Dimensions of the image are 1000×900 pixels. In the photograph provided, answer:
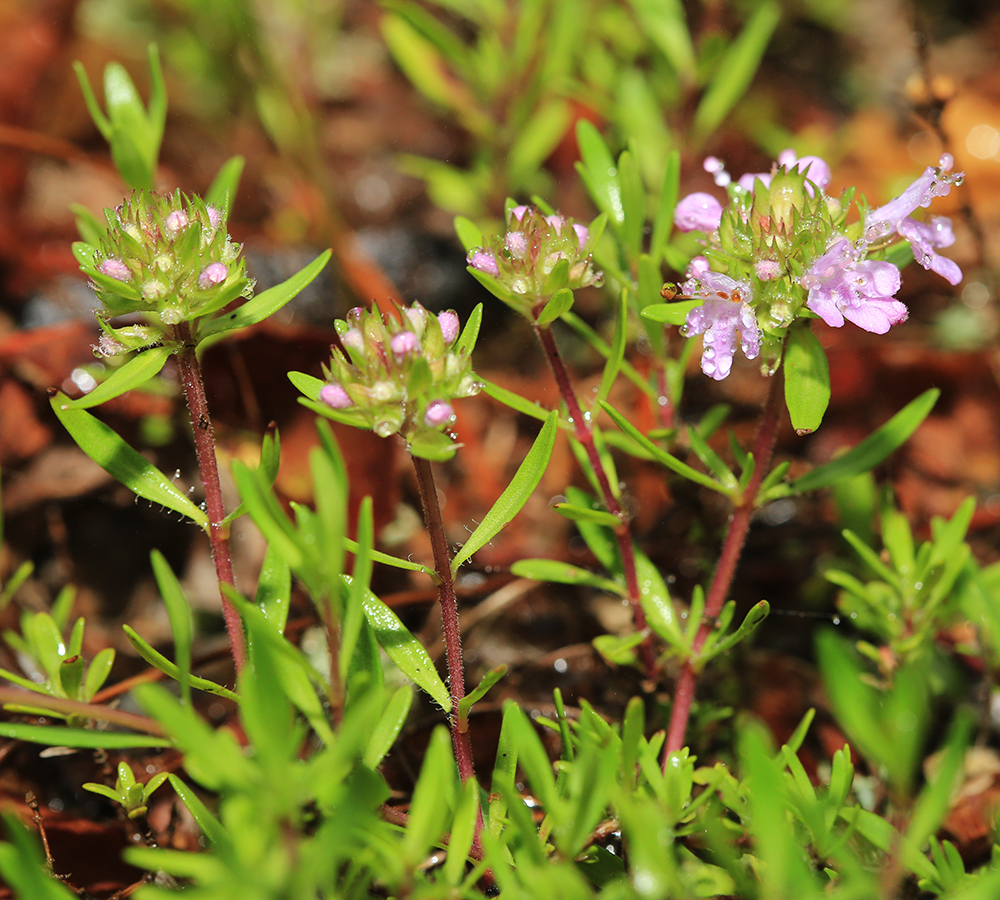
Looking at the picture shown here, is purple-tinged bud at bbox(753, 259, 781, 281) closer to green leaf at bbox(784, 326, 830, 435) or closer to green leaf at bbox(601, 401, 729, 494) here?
green leaf at bbox(784, 326, 830, 435)

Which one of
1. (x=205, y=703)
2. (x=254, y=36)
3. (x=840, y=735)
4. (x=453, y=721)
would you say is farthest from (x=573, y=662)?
(x=254, y=36)

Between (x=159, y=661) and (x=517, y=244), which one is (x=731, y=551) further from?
(x=159, y=661)

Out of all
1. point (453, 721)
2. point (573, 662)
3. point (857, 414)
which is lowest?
point (573, 662)

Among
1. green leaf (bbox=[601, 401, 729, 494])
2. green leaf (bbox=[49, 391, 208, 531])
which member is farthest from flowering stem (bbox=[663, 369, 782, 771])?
green leaf (bbox=[49, 391, 208, 531])

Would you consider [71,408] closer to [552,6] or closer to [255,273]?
[255,273]

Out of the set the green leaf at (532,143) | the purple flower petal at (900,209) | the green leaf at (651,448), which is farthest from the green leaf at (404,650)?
the green leaf at (532,143)
